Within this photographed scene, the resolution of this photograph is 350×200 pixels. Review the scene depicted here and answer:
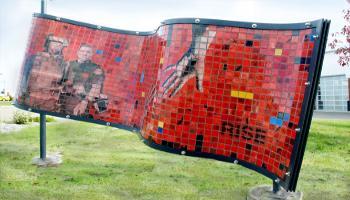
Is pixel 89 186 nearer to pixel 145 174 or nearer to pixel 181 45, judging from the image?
pixel 145 174

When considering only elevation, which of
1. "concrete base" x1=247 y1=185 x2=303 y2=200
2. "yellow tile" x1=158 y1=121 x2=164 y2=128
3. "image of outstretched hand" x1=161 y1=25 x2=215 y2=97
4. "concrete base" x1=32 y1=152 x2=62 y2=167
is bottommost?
"concrete base" x1=32 y1=152 x2=62 y2=167

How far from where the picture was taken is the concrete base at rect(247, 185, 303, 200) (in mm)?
5379

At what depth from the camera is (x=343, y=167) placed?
811 centimetres

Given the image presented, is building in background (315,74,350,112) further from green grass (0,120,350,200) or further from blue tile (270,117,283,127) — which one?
blue tile (270,117,283,127)

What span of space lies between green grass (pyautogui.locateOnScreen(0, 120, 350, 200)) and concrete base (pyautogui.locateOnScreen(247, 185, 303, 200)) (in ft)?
1.47

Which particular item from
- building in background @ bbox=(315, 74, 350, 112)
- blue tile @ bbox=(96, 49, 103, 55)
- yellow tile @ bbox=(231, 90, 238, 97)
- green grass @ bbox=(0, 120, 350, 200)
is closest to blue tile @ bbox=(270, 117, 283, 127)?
yellow tile @ bbox=(231, 90, 238, 97)

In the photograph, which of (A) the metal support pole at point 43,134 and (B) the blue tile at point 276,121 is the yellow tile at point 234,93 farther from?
(A) the metal support pole at point 43,134

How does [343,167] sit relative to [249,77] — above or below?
below

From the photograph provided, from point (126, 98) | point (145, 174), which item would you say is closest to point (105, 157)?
point (145, 174)

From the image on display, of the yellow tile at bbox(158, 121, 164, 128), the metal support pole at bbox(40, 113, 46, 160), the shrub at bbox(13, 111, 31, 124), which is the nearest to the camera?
the yellow tile at bbox(158, 121, 164, 128)

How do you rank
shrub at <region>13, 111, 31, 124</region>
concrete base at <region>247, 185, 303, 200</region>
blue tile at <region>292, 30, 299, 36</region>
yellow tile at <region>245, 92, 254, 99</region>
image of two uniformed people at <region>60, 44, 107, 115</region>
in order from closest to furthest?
blue tile at <region>292, 30, 299, 36</region>, yellow tile at <region>245, 92, 254, 99</region>, concrete base at <region>247, 185, 303, 200</region>, image of two uniformed people at <region>60, 44, 107, 115</region>, shrub at <region>13, 111, 31, 124</region>

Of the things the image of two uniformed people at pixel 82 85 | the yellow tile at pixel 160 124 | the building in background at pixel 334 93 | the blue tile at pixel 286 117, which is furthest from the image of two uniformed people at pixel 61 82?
the building in background at pixel 334 93

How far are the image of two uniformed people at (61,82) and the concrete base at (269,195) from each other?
2.51 m

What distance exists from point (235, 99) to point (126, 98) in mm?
2084
